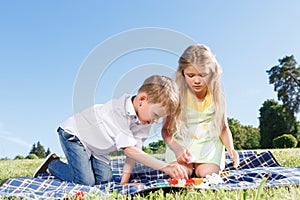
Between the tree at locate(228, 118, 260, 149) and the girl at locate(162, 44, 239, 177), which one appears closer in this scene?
the girl at locate(162, 44, 239, 177)

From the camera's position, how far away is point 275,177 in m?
2.39

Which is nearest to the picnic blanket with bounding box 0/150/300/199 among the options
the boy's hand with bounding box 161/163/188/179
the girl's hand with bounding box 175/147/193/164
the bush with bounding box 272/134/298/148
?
the boy's hand with bounding box 161/163/188/179

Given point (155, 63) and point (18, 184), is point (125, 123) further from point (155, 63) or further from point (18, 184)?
point (18, 184)

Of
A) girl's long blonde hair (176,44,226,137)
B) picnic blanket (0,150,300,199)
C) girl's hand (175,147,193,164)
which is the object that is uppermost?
girl's long blonde hair (176,44,226,137)

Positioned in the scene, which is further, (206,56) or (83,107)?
(206,56)

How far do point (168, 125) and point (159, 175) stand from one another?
43cm

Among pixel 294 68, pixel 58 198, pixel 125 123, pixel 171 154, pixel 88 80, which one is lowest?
pixel 58 198

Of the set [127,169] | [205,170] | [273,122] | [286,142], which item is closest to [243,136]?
[273,122]

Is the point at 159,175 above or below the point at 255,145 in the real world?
below

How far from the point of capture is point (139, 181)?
2.76m

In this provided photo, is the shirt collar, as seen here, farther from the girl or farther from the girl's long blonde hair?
the girl's long blonde hair

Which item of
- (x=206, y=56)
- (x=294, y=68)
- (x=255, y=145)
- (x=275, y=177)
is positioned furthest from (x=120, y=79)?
(x=294, y=68)

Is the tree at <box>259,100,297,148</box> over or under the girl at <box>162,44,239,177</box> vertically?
over

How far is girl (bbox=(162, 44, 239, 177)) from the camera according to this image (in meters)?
2.82
